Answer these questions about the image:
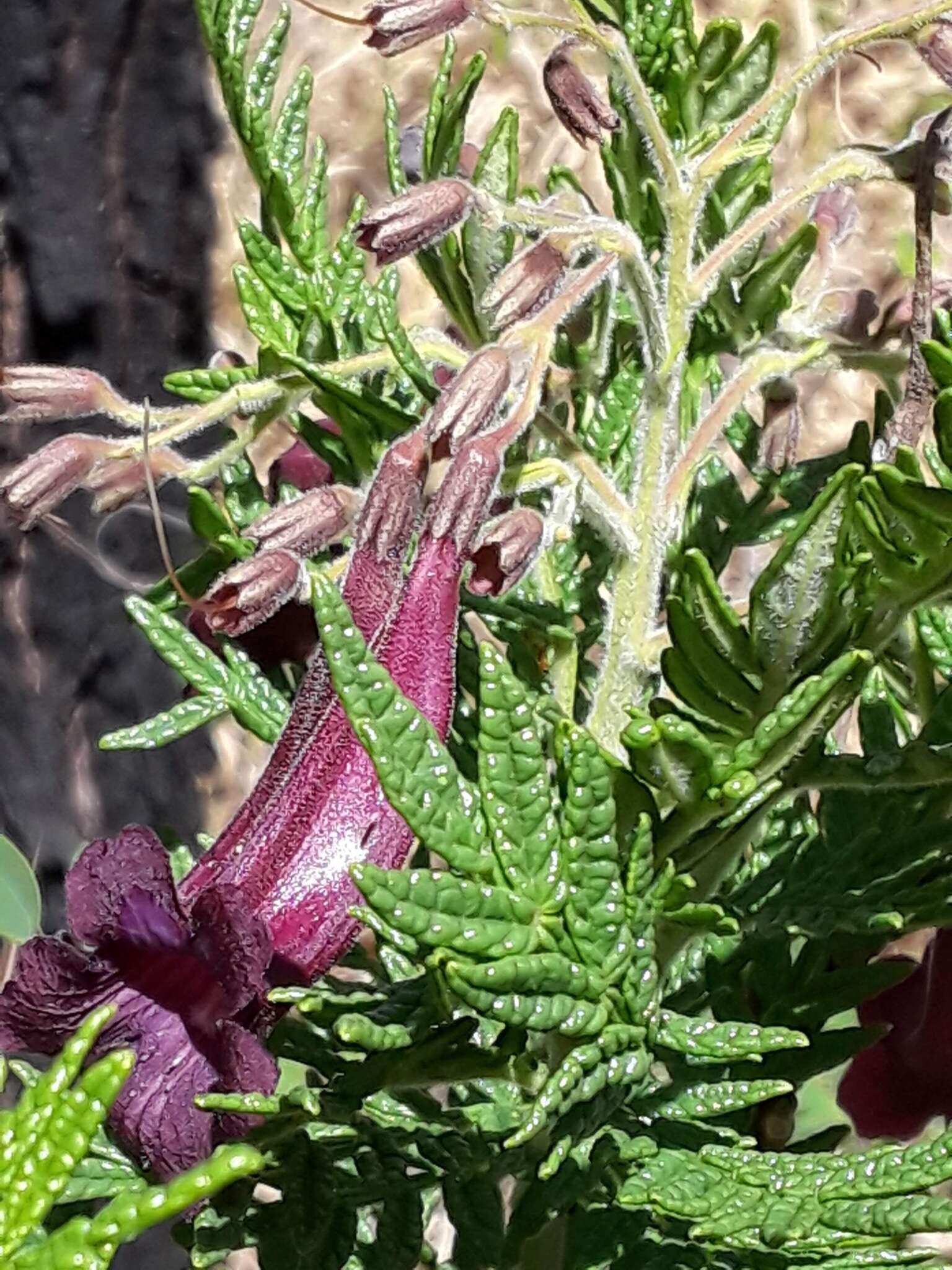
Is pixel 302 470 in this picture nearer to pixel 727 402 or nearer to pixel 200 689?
pixel 200 689

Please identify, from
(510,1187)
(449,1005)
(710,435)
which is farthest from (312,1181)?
(510,1187)

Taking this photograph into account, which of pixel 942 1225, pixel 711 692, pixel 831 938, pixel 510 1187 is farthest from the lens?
pixel 510 1187

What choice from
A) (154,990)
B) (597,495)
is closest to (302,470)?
(597,495)

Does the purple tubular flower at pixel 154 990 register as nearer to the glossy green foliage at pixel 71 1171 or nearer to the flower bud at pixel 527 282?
the glossy green foliage at pixel 71 1171

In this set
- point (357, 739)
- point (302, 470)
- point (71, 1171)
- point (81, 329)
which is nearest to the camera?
point (71, 1171)

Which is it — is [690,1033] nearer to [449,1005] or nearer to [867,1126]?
[449,1005]

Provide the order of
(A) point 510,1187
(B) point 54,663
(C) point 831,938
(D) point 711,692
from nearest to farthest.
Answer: (D) point 711,692 → (C) point 831,938 → (A) point 510,1187 → (B) point 54,663

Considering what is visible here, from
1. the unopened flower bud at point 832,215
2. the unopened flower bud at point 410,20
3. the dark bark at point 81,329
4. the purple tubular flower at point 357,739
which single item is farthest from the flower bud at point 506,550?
the dark bark at point 81,329

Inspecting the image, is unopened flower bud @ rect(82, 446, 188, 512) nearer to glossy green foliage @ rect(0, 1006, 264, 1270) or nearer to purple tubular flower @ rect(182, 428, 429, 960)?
purple tubular flower @ rect(182, 428, 429, 960)
